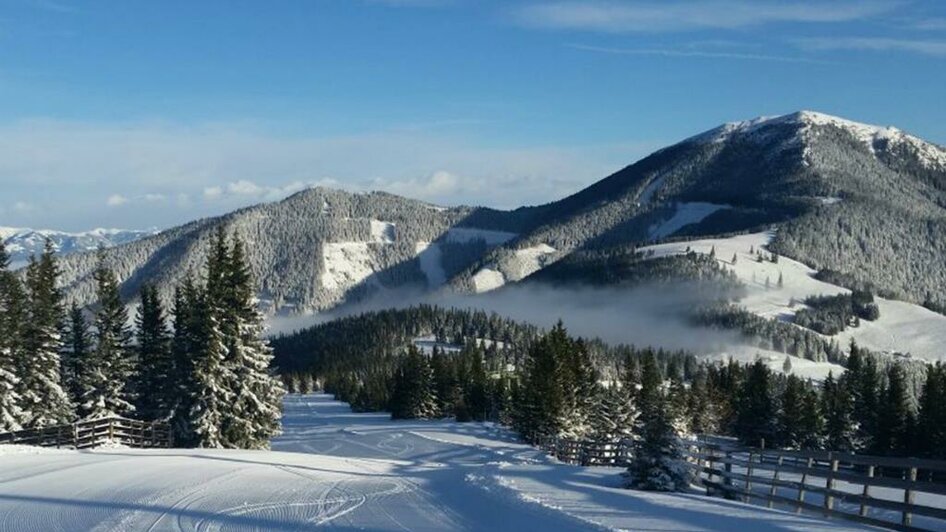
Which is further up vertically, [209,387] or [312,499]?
[312,499]

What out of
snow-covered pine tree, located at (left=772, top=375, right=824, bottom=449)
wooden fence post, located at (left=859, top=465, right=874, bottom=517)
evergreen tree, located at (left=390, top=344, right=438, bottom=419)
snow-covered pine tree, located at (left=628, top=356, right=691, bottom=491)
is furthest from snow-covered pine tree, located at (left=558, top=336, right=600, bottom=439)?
wooden fence post, located at (left=859, top=465, right=874, bottom=517)

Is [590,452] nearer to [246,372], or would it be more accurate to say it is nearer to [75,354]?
[246,372]

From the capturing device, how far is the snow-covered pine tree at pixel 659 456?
78.9 feet

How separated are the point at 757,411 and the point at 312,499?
73.9 meters

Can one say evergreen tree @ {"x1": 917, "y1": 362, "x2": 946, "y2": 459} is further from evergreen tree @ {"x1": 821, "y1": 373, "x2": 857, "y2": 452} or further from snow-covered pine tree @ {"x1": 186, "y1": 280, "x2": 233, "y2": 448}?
snow-covered pine tree @ {"x1": 186, "y1": 280, "x2": 233, "y2": 448}

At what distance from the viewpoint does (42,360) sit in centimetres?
4369

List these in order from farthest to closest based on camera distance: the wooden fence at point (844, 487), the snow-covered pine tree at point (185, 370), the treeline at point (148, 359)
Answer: the treeline at point (148, 359) → the snow-covered pine tree at point (185, 370) → the wooden fence at point (844, 487)

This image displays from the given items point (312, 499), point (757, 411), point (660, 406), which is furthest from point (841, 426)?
point (312, 499)

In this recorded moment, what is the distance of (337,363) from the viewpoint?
194250mm

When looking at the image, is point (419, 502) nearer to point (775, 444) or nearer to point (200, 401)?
point (200, 401)

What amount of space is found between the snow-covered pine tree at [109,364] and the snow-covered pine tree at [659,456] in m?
30.8

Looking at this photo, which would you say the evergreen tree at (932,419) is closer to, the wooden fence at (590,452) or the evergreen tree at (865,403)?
the evergreen tree at (865,403)

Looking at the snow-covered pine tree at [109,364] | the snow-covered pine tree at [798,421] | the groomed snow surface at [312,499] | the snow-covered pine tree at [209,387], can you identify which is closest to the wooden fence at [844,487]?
the groomed snow surface at [312,499]

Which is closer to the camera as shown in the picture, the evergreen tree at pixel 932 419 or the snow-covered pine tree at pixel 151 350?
the snow-covered pine tree at pixel 151 350
